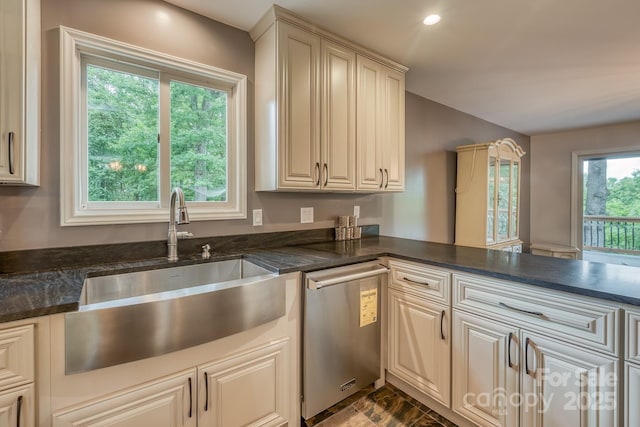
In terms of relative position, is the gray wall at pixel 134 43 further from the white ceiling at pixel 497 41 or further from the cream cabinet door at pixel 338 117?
the cream cabinet door at pixel 338 117

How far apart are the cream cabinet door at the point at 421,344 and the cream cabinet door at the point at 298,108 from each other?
3.20 ft

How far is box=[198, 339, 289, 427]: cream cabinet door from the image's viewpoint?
1187mm

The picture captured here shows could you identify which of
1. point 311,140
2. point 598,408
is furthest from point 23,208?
point 598,408

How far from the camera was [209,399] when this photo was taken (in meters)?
1.19

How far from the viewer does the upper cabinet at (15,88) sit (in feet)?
3.60

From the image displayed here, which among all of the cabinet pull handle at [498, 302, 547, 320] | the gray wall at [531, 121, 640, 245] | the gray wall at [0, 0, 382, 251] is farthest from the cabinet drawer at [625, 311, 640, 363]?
the gray wall at [531, 121, 640, 245]

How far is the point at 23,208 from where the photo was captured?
4.36 feet

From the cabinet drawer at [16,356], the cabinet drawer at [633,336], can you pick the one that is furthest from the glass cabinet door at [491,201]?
the cabinet drawer at [16,356]

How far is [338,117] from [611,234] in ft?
16.1

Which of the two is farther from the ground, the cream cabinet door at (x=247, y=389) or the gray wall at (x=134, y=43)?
the gray wall at (x=134, y=43)

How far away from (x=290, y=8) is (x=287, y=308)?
67.9 inches

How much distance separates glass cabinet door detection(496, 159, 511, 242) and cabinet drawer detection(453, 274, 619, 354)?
91.7 inches

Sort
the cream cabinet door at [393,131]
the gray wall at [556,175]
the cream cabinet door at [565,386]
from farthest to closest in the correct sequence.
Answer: the gray wall at [556,175]
the cream cabinet door at [393,131]
the cream cabinet door at [565,386]

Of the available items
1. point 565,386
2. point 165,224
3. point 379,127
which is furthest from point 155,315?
point 379,127
